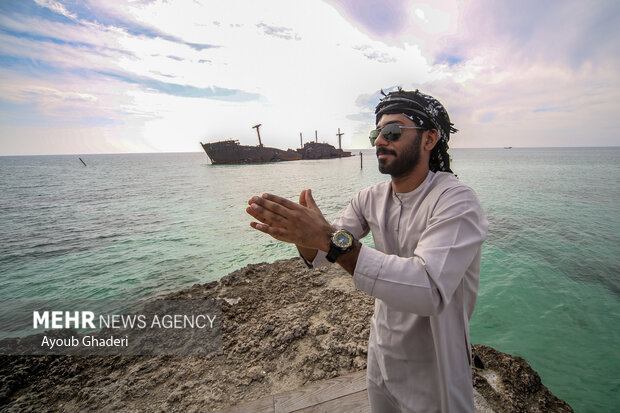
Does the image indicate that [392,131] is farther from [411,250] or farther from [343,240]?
[343,240]

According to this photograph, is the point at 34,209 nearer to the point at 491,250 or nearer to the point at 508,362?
the point at 508,362

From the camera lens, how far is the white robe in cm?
100

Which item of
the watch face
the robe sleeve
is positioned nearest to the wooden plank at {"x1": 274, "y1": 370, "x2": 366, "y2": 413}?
the robe sleeve

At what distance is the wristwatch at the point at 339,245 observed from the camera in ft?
3.52

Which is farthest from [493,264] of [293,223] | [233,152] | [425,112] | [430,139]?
[233,152]

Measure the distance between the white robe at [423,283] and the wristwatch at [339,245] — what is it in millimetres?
73

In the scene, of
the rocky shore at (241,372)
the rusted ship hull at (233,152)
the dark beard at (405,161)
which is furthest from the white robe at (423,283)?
the rusted ship hull at (233,152)

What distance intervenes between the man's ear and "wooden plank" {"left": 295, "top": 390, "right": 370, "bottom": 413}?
238cm

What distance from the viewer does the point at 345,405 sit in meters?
2.35

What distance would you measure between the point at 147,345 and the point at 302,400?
3.01 m

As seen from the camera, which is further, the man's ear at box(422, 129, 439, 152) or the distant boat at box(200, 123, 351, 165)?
the distant boat at box(200, 123, 351, 165)

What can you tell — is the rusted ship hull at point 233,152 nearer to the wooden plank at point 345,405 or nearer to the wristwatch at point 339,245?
the wooden plank at point 345,405

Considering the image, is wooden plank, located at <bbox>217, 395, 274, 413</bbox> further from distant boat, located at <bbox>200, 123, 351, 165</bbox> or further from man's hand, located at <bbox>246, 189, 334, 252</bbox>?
distant boat, located at <bbox>200, 123, 351, 165</bbox>

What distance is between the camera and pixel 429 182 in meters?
1.43
